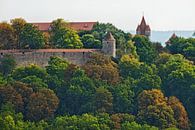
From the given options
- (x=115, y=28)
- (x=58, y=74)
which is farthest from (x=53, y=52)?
(x=115, y=28)

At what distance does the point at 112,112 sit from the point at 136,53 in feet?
29.9

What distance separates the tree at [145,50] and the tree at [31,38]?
7.56m

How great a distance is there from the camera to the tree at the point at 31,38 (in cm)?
5544

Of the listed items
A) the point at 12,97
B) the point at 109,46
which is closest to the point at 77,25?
the point at 109,46

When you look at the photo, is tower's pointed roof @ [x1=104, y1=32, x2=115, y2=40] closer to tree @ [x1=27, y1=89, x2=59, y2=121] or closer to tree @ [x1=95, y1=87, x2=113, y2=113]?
tree @ [x1=95, y1=87, x2=113, y2=113]

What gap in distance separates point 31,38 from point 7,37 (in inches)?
101

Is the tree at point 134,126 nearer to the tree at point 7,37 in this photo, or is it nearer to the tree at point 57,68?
the tree at point 57,68

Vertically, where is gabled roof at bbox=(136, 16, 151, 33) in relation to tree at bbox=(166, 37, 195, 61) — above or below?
above

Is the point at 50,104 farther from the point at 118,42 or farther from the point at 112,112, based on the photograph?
the point at 118,42

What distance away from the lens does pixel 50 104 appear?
157ft

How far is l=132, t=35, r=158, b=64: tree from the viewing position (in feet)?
189

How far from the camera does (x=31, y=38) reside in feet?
182

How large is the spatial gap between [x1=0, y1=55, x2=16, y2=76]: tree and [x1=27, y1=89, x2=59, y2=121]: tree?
16.7 ft

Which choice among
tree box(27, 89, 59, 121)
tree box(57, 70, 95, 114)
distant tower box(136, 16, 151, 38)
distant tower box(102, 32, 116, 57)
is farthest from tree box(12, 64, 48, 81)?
distant tower box(136, 16, 151, 38)
